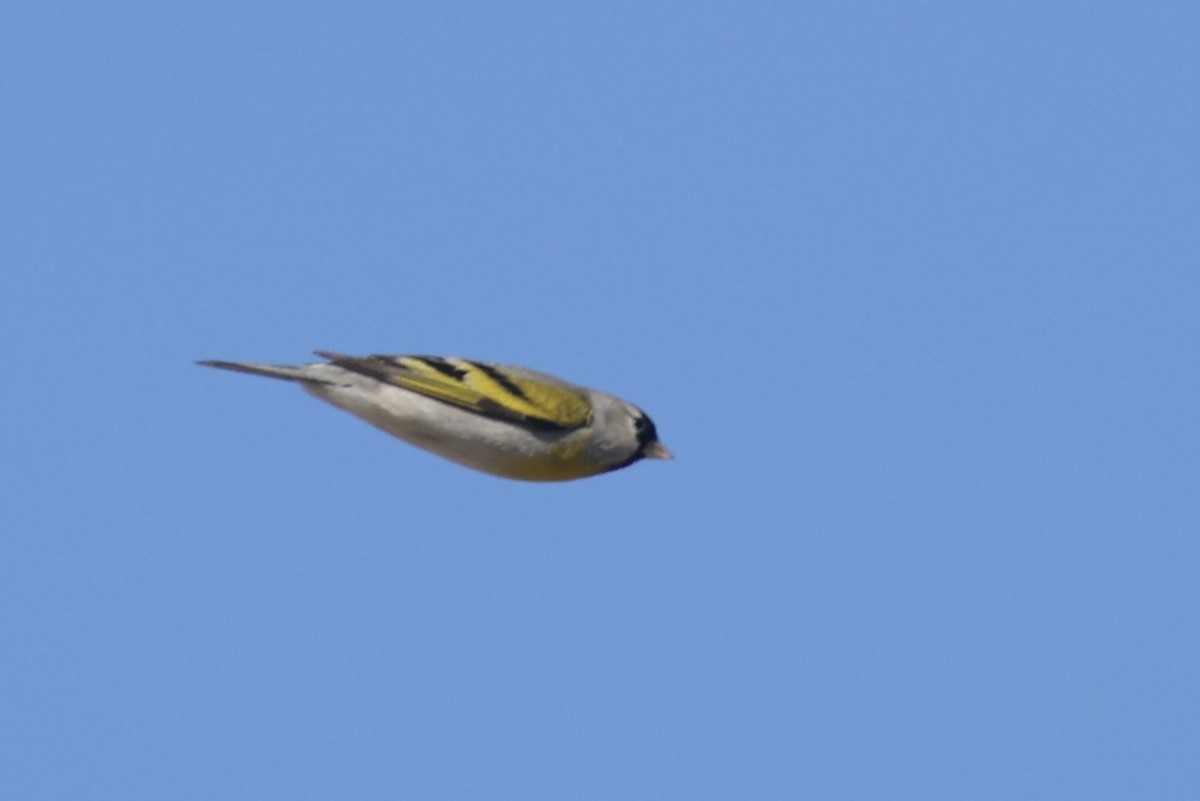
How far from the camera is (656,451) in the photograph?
1089 centimetres

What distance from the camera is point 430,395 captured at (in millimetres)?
9844

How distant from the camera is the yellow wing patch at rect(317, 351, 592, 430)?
388 inches

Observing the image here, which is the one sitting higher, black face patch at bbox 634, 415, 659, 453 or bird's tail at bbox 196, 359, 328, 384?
black face patch at bbox 634, 415, 659, 453

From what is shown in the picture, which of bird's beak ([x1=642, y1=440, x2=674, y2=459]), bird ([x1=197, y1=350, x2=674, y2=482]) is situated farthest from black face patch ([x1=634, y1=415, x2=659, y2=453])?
bird ([x1=197, y1=350, x2=674, y2=482])

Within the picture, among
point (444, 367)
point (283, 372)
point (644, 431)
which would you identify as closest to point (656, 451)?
point (644, 431)

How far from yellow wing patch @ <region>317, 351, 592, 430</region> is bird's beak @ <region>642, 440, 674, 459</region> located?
2.55 feet

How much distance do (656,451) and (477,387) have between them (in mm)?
1677

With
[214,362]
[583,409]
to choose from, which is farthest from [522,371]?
[214,362]

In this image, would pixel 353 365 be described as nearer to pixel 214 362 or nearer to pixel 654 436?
pixel 214 362

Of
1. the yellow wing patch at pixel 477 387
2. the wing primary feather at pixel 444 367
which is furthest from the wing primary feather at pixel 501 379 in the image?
the wing primary feather at pixel 444 367

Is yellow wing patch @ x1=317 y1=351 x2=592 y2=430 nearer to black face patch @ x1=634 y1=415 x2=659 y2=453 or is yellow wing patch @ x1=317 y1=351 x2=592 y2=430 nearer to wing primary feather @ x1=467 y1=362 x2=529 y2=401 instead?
wing primary feather @ x1=467 y1=362 x2=529 y2=401

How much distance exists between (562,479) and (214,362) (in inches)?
102

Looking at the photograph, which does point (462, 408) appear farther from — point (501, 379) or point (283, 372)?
point (283, 372)

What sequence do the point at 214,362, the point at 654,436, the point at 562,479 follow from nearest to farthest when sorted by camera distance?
1. the point at 214,362
2. the point at 562,479
3. the point at 654,436
